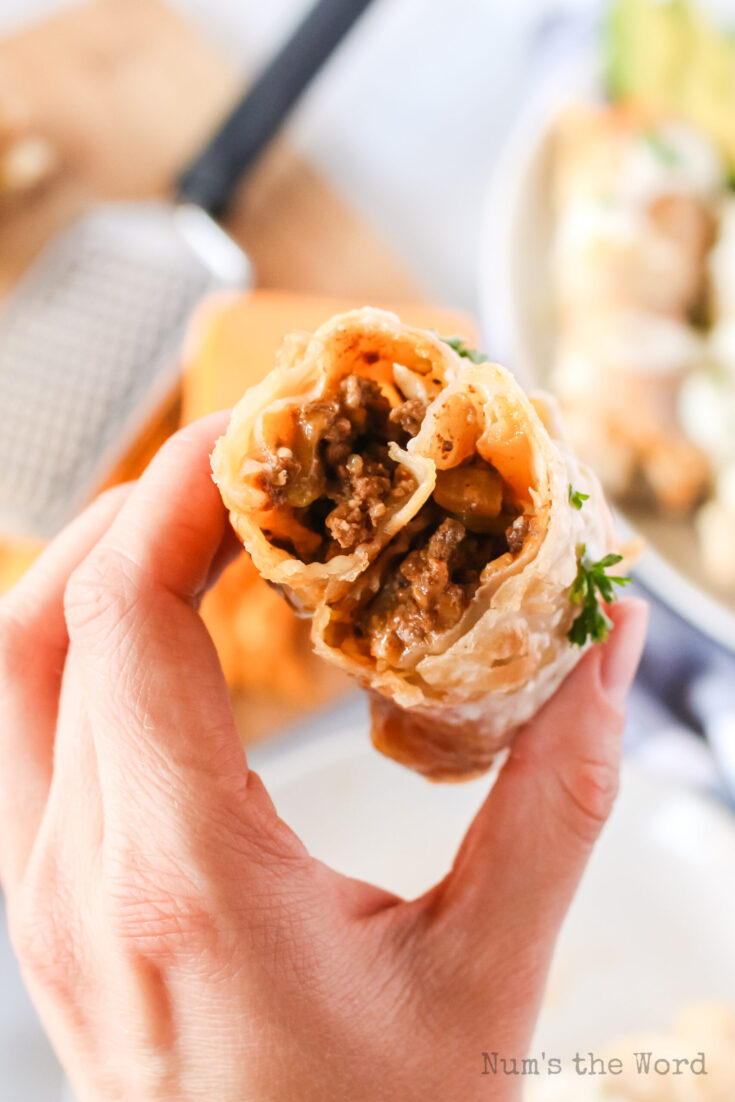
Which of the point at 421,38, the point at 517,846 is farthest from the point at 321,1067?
the point at 421,38

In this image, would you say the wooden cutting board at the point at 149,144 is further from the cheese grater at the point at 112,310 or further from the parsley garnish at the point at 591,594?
the parsley garnish at the point at 591,594

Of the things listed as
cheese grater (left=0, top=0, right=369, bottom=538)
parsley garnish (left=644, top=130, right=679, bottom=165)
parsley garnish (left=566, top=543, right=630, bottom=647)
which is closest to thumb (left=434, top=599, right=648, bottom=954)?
parsley garnish (left=566, top=543, right=630, bottom=647)

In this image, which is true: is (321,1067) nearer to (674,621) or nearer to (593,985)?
(593,985)

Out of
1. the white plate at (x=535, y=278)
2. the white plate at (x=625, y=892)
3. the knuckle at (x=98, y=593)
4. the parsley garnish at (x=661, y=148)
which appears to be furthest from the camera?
the parsley garnish at (x=661, y=148)

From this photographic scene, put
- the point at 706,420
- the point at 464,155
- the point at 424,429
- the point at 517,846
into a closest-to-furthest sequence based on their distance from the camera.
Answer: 1. the point at 424,429
2. the point at 517,846
3. the point at 706,420
4. the point at 464,155

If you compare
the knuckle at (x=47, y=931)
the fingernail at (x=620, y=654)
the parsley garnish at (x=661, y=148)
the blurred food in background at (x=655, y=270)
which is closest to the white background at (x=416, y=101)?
the blurred food in background at (x=655, y=270)

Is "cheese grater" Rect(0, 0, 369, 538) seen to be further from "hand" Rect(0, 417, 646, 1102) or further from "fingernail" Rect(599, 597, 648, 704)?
"fingernail" Rect(599, 597, 648, 704)

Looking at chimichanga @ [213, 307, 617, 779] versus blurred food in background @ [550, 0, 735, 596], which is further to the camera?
blurred food in background @ [550, 0, 735, 596]
